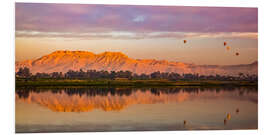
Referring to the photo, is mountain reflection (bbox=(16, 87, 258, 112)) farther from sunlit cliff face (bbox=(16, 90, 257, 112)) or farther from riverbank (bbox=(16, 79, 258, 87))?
riverbank (bbox=(16, 79, 258, 87))

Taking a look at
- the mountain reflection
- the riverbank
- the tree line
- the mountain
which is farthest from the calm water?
the mountain

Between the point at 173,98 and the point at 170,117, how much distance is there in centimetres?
93

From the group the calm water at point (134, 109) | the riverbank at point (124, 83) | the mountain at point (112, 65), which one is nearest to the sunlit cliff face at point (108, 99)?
the calm water at point (134, 109)

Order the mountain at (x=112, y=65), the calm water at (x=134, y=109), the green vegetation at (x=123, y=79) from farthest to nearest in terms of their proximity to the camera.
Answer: the green vegetation at (x=123, y=79)
the mountain at (x=112, y=65)
the calm water at (x=134, y=109)

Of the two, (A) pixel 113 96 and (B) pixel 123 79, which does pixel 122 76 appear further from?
(A) pixel 113 96

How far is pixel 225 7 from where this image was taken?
968 centimetres

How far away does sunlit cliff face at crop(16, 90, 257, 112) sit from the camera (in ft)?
31.6

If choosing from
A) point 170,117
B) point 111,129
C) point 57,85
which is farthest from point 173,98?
point 57,85

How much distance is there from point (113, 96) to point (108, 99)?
15 centimetres

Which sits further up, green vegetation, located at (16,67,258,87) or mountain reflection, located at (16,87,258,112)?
green vegetation, located at (16,67,258,87)

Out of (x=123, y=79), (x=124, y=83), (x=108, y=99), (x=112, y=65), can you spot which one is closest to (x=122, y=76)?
(x=123, y=79)

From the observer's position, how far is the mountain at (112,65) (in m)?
9.61

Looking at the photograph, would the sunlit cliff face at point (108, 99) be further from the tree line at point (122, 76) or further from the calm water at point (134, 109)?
the tree line at point (122, 76)
